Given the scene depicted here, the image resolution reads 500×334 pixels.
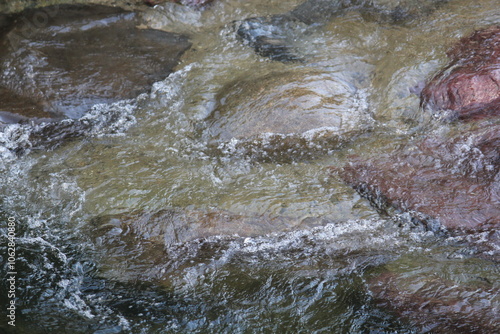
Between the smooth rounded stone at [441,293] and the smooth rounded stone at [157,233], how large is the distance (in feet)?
3.18

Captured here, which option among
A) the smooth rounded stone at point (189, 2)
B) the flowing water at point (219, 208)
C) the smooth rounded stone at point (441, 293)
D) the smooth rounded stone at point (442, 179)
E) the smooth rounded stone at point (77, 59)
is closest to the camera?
the smooth rounded stone at point (441, 293)

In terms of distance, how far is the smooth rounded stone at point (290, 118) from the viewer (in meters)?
4.93

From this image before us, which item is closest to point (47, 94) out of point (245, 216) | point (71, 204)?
point (71, 204)

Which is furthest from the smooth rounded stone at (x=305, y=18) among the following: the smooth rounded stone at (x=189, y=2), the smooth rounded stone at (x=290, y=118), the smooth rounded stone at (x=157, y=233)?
the smooth rounded stone at (x=157, y=233)

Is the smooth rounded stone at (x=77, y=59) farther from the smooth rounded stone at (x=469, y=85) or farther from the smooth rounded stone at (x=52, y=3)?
the smooth rounded stone at (x=469, y=85)

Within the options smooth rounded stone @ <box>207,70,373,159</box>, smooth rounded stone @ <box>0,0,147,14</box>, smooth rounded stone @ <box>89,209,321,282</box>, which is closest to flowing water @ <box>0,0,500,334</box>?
smooth rounded stone @ <box>89,209,321,282</box>

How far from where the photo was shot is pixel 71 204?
4383mm

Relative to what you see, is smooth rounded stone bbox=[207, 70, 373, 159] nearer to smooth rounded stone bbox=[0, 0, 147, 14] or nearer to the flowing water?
the flowing water

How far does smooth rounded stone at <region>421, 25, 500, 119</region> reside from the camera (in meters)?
4.85

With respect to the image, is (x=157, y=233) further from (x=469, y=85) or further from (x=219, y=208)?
(x=469, y=85)

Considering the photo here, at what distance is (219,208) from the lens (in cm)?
421

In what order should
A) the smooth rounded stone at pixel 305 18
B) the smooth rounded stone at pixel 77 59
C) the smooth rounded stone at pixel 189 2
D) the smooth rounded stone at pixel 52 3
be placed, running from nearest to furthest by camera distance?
1. the smooth rounded stone at pixel 77 59
2. the smooth rounded stone at pixel 305 18
3. the smooth rounded stone at pixel 52 3
4. the smooth rounded stone at pixel 189 2

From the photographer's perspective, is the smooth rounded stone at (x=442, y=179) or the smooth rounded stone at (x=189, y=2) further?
the smooth rounded stone at (x=189, y=2)

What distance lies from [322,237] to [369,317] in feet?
2.75
